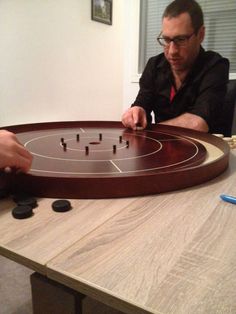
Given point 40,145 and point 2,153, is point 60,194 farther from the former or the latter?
point 40,145

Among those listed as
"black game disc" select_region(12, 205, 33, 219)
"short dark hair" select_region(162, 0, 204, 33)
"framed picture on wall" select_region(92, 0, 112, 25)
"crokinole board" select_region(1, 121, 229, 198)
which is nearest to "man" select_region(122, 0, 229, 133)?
"short dark hair" select_region(162, 0, 204, 33)

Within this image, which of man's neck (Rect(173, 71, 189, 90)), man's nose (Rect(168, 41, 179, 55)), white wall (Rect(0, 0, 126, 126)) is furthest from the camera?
white wall (Rect(0, 0, 126, 126))

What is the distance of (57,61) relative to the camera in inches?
88.5

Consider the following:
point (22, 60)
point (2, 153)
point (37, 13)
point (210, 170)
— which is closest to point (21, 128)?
point (2, 153)

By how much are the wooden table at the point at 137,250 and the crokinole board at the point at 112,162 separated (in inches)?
1.3

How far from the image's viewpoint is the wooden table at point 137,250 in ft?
1.10

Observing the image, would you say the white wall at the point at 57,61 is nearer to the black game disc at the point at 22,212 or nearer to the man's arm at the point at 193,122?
the man's arm at the point at 193,122

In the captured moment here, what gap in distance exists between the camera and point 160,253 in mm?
413

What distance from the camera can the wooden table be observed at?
335 mm

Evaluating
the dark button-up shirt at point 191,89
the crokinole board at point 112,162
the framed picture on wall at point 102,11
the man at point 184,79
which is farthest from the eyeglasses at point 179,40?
the framed picture on wall at point 102,11

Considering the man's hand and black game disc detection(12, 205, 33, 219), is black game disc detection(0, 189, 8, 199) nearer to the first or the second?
black game disc detection(12, 205, 33, 219)

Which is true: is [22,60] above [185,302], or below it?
above

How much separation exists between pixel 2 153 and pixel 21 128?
1.82 feet

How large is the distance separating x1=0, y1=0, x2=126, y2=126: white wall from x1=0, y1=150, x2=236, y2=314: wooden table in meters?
1.61
